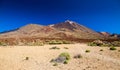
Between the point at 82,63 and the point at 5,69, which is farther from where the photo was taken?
the point at 82,63

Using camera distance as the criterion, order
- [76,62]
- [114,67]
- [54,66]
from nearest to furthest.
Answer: [114,67] → [54,66] → [76,62]

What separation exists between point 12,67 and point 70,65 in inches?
188

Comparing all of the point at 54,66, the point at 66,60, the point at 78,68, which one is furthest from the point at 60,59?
the point at 78,68

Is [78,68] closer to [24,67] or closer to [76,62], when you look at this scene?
[76,62]

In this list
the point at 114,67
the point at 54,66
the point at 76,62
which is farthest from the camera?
the point at 76,62

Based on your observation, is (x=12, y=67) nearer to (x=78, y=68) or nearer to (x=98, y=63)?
(x=78, y=68)

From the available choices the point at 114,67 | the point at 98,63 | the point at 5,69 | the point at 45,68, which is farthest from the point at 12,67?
the point at 114,67

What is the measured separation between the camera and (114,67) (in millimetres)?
14805

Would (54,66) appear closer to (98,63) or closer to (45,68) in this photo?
(45,68)

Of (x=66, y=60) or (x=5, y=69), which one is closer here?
(x=5, y=69)

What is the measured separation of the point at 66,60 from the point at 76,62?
939 mm

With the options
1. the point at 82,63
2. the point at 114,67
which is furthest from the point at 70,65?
the point at 114,67

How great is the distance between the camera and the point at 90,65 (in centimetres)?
1572

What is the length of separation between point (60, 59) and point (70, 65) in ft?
5.86
